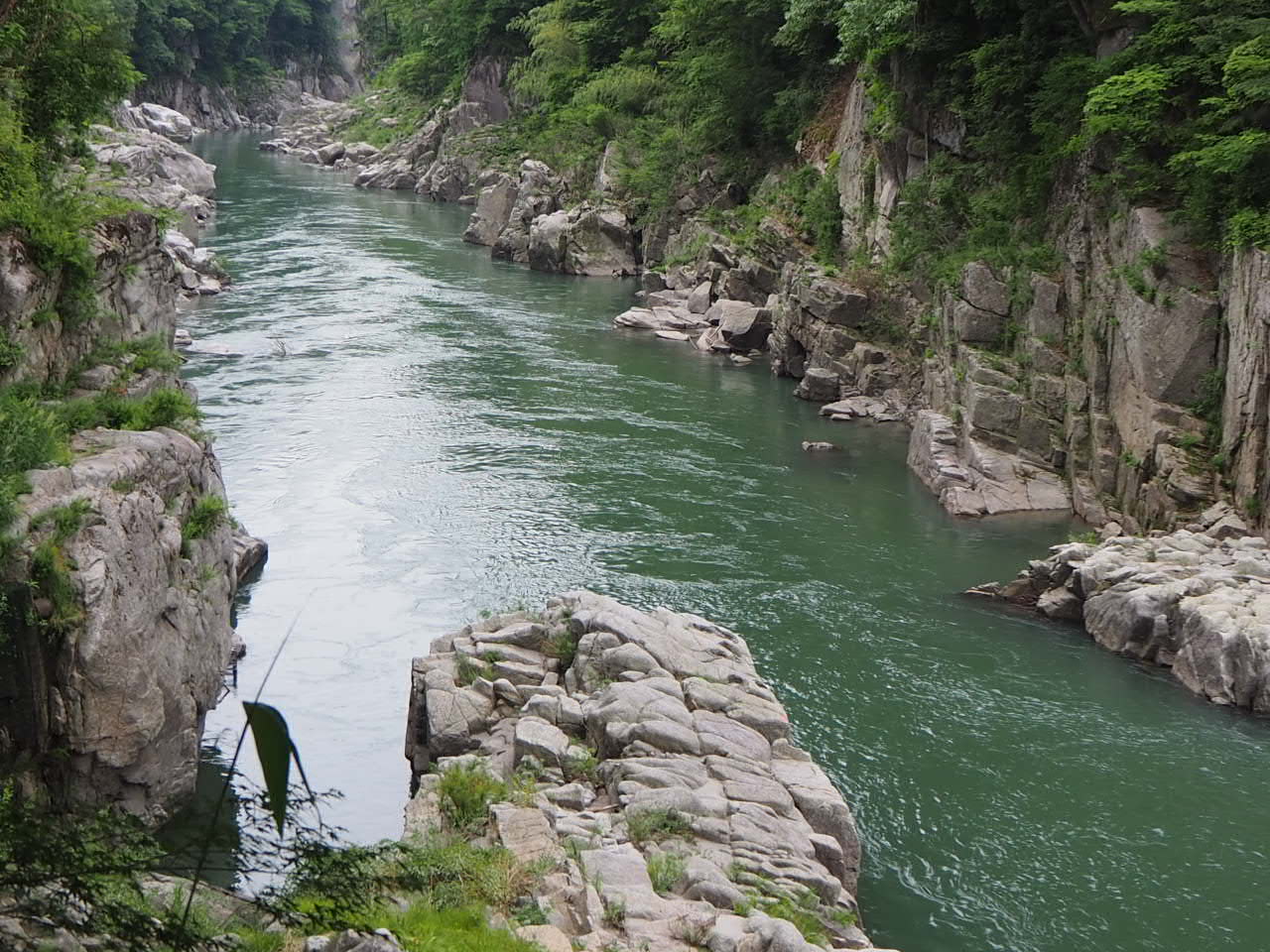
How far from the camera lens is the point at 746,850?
13250 millimetres

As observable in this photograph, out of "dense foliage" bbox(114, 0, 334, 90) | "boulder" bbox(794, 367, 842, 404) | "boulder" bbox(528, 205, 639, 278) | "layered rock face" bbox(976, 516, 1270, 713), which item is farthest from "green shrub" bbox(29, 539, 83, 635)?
"dense foliage" bbox(114, 0, 334, 90)

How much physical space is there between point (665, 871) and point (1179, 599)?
1163cm

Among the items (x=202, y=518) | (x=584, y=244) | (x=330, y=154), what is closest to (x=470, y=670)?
(x=202, y=518)

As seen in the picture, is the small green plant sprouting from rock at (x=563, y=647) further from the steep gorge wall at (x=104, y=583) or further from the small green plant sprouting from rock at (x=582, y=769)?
the steep gorge wall at (x=104, y=583)

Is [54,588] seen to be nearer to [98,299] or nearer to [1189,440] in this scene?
[98,299]

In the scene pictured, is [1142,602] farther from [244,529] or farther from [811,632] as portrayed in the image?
[244,529]

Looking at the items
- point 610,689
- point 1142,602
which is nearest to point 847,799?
point 610,689

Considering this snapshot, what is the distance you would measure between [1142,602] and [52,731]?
15.1m

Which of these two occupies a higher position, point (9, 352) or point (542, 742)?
point (9, 352)

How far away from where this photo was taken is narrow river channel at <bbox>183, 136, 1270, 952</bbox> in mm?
15766

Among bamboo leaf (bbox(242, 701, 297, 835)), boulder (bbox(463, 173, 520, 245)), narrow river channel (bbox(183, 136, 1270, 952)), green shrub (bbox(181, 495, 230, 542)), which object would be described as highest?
boulder (bbox(463, 173, 520, 245))

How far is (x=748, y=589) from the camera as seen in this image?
23312mm

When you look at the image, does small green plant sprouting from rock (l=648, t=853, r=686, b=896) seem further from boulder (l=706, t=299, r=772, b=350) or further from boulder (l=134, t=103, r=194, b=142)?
boulder (l=134, t=103, r=194, b=142)

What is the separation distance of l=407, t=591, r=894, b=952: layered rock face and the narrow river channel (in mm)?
1394
